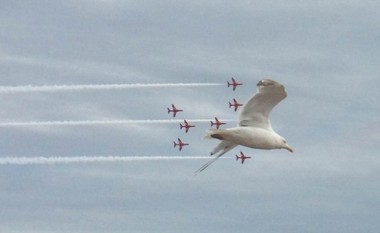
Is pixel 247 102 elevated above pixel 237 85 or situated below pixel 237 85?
below

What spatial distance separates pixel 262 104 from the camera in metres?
149

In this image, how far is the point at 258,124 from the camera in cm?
15100

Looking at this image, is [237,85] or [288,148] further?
[237,85]

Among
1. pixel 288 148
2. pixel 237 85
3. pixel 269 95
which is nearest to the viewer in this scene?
pixel 269 95

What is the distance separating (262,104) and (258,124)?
321 cm

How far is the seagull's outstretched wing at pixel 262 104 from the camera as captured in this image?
146 metres

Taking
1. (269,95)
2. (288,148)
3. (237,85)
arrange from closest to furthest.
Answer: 1. (269,95)
2. (288,148)
3. (237,85)

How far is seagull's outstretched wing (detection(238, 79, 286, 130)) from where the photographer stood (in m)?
146

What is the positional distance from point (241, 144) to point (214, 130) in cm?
427

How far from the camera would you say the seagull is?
146 m

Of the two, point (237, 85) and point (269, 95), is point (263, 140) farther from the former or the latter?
point (237, 85)

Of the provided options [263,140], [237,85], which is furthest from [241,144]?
[237,85]

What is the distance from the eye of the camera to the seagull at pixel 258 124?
146 metres

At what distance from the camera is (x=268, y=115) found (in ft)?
495
